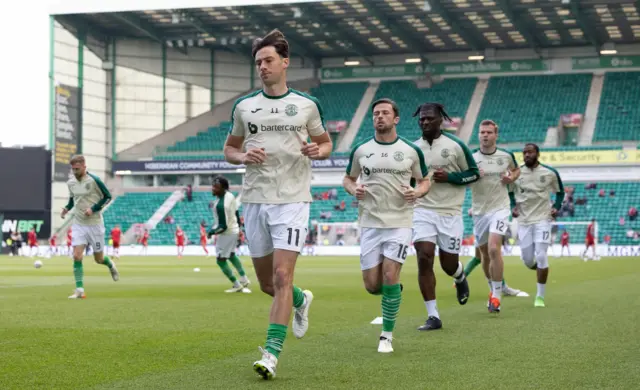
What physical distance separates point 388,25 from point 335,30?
13.1 feet

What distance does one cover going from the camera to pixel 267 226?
25.6ft

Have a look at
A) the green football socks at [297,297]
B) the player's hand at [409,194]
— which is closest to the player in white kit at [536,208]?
the player's hand at [409,194]

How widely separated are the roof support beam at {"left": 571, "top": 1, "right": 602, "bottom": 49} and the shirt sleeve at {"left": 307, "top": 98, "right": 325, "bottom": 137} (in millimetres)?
46254

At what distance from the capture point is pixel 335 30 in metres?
59.8

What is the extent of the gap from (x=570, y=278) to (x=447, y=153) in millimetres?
13317

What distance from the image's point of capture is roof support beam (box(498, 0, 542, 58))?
5306 cm

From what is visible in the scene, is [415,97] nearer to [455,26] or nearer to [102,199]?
[455,26]

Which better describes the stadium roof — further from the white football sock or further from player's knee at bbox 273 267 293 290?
player's knee at bbox 273 267 293 290

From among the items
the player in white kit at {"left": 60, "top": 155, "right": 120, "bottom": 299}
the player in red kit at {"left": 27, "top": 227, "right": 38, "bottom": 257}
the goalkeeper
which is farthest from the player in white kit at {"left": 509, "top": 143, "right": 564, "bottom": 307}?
the player in red kit at {"left": 27, "top": 227, "right": 38, "bottom": 257}

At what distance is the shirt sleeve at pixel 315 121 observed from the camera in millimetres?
7941

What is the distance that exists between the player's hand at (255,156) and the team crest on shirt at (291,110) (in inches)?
15.8

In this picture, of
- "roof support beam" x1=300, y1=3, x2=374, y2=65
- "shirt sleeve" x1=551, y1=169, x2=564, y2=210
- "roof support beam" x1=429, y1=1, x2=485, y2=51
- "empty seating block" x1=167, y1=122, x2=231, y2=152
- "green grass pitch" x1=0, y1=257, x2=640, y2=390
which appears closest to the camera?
"green grass pitch" x1=0, y1=257, x2=640, y2=390

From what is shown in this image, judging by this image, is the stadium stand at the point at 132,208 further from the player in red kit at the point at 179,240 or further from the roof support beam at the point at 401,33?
the roof support beam at the point at 401,33

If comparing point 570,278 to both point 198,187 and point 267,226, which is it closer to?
point 267,226
